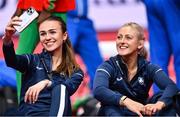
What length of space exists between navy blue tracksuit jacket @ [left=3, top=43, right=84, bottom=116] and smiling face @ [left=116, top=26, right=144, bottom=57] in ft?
0.76

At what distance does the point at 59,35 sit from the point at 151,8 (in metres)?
0.87

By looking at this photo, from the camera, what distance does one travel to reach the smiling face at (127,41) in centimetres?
372

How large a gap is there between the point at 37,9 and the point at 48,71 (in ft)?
1.46

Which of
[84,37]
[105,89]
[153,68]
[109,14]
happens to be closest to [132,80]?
[153,68]

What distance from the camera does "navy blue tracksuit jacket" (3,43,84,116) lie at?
3482 mm

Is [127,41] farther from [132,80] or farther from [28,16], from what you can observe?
[28,16]

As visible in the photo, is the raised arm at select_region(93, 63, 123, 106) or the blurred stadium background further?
the blurred stadium background

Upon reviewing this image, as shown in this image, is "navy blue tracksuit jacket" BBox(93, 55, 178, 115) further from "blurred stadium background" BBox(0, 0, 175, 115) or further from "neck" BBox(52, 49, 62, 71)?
"blurred stadium background" BBox(0, 0, 175, 115)

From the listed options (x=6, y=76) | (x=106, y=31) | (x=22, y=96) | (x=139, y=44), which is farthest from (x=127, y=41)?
(x=106, y=31)

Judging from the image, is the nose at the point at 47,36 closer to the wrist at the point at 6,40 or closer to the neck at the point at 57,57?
the neck at the point at 57,57

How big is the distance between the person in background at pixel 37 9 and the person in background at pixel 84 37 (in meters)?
0.85

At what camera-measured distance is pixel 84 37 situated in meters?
5.03

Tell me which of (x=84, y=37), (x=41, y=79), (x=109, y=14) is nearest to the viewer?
(x=41, y=79)

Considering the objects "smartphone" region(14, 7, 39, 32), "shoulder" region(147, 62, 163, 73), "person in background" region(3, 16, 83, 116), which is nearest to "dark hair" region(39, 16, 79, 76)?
"person in background" region(3, 16, 83, 116)
